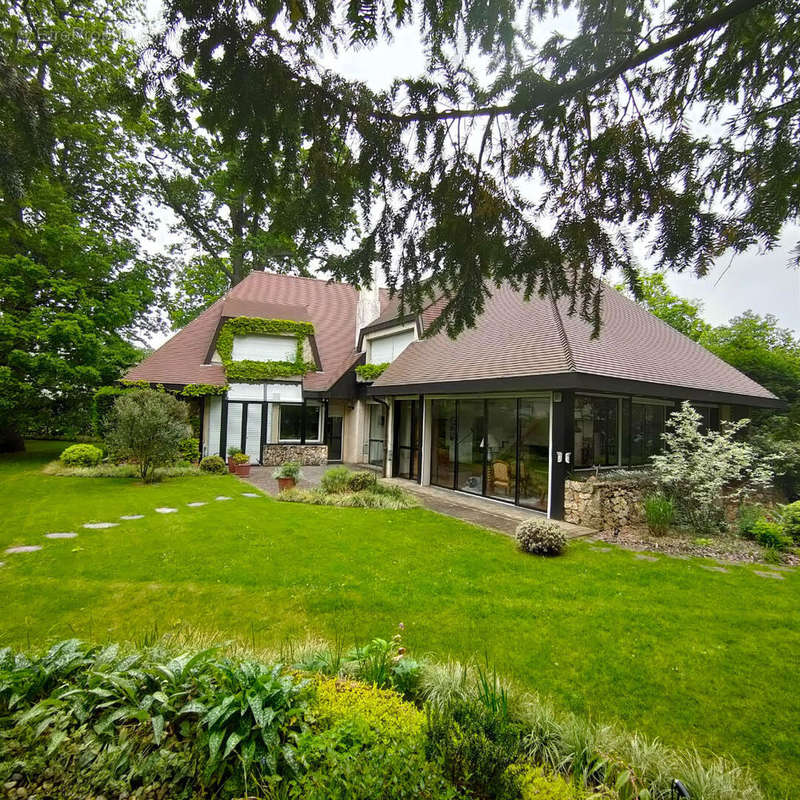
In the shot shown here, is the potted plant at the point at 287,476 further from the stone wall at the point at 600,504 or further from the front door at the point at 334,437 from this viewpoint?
the stone wall at the point at 600,504

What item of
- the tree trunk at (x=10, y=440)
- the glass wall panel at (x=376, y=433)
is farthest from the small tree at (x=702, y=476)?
the tree trunk at (x=10, y=440)

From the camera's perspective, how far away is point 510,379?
30.2 ft

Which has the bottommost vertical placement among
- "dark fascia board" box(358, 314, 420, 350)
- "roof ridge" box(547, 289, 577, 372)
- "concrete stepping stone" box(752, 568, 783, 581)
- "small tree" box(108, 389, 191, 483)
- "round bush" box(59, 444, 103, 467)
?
"concrete stepping stone" box(752, 568, 783, 581)

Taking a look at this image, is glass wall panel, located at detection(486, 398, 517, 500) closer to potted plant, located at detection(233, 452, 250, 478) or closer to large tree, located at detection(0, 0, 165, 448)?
potted plant, located at detection(233, 452, 250, 478)

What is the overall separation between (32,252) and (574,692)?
2428cm

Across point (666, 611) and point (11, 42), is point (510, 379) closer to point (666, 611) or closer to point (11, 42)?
point (666, 611)

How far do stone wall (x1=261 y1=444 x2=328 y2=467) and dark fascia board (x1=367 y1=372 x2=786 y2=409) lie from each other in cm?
630

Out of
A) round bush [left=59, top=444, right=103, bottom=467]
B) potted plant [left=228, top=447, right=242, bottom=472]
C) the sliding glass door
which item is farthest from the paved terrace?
round bush [left=59, top=444, right=103, bottom=467]

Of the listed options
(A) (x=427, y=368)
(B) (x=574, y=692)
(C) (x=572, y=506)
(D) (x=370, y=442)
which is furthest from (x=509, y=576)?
(D) (x=370, y=442)

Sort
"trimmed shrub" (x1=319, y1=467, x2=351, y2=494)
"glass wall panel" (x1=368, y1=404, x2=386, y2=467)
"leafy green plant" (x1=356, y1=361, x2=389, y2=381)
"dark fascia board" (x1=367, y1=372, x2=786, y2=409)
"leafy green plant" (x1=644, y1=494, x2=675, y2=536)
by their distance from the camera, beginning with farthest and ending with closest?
"glass wall panel" (x1=368, y1=404, x2=386, y2=467), "leafy green plant" (x1=356, y1=361, x2=389, y2=381), "trimmed shrub" (x1=319, y1=467, x2=351, y2=494), "dark fascia board" (x1=367, y1=372, x2=786, y2=409), "leafy green plant" (x1=644, y1=494, x2=675, y2=536)

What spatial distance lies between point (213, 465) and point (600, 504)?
41.1ft

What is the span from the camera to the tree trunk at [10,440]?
17.6 meters

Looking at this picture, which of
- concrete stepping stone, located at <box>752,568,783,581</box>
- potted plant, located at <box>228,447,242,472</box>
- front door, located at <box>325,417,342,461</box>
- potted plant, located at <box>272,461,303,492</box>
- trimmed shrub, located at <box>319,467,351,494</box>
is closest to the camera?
concrete stepping stone, located at <box>752,568,783,581</box>

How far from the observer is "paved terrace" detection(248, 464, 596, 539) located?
8.48m
